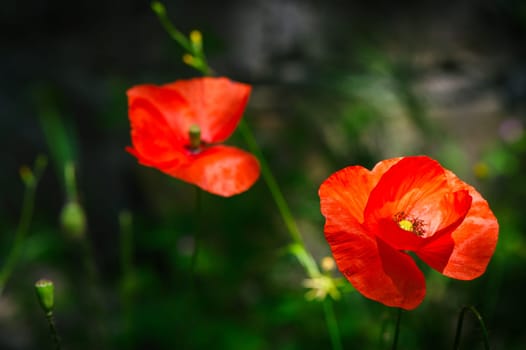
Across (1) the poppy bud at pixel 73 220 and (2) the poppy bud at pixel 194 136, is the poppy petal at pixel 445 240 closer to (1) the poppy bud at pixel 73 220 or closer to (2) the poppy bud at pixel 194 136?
(2) the poppy bud at pixel 194 136

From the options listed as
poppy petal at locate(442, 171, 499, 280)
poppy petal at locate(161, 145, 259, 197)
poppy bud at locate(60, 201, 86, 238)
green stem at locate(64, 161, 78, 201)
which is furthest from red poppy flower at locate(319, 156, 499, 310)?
poppy bud at locate(60, 201, 86, 238)

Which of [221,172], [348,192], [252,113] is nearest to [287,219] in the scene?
[221,172]

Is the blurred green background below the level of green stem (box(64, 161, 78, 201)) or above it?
below

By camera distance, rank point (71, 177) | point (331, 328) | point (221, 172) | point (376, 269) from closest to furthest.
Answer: point (376, 269) < point (221, 172) < point (71, 177) < point (331, 328)

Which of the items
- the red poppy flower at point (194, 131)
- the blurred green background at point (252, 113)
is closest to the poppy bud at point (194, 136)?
the red poppy flower at point (194, 131)

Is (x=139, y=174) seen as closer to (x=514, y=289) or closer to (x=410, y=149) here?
(x=410, y=149)

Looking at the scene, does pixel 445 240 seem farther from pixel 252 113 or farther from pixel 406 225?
pixel 252 113

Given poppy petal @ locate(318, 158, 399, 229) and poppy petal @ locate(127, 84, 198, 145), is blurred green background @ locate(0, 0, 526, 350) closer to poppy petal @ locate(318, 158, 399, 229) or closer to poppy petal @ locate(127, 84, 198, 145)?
poppy petal @ locate(127, 84, 198, 145)
